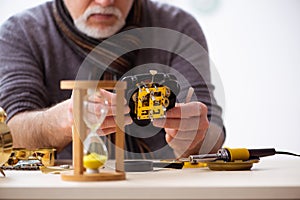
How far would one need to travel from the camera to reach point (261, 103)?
281 centimetres

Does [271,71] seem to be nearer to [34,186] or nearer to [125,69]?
[125,69]

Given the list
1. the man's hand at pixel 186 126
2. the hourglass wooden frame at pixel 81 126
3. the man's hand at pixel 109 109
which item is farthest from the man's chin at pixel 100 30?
the hourglass wooden frame at pixel 81 126

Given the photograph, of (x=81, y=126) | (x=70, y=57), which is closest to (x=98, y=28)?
(x=70, y=57)

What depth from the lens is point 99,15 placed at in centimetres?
186

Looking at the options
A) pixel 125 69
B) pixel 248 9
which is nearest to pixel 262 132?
pixel 248 9

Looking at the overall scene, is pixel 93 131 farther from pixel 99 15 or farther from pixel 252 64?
pixel 252 64

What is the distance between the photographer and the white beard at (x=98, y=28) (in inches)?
71.8

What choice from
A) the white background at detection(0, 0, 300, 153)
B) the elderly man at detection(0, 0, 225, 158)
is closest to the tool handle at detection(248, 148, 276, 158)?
the elderly man at detection(0, 0, 225, 158)

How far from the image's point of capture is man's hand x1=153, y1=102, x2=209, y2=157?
46.9 inches

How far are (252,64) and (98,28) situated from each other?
1.13 metres

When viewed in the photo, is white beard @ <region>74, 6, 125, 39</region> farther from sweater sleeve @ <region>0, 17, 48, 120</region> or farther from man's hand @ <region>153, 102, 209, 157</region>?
man's hand @ <region>153, 102, 209, 157</region>

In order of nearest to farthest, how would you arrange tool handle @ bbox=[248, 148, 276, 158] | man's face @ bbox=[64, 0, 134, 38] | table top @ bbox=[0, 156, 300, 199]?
table top @ bbox=[0, 156, 300, 199] < tool handle @ bbox=[248, 148, 276, 158] < man's face @ bbox=[64, 0, 134, 38]

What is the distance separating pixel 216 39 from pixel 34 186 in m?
2.17

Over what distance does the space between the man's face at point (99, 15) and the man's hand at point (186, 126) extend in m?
0.60
